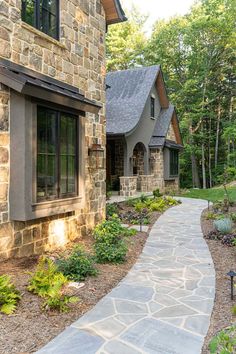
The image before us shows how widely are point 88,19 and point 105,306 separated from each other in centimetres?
652

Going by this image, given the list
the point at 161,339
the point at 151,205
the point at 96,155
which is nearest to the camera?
the point at 161,339

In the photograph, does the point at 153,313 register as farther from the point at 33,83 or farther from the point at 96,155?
the point at 96,155

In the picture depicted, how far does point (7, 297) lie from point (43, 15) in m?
5.23

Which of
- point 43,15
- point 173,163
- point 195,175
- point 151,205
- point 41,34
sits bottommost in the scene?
point 151,205

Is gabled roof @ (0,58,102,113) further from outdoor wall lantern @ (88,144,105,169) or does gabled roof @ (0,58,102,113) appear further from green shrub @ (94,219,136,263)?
green shrub @ (94,219,136,263)

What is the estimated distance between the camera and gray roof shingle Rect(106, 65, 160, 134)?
15719mm

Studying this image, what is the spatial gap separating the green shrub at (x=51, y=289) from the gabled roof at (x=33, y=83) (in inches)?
109

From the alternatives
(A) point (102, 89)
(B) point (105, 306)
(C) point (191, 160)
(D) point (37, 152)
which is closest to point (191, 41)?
(C) point (191, 160)

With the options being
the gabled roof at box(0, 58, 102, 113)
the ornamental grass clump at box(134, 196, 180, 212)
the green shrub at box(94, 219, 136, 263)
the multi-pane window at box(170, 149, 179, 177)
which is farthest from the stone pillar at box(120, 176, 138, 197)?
the gabled roof at box(0, 58, 102, 113)

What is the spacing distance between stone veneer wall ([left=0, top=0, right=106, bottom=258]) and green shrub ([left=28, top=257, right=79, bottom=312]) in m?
1.28

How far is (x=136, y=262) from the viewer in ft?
19.2

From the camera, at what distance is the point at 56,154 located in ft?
19.3

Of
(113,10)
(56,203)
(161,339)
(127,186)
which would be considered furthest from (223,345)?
(127,186)

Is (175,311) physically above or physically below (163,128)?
below
